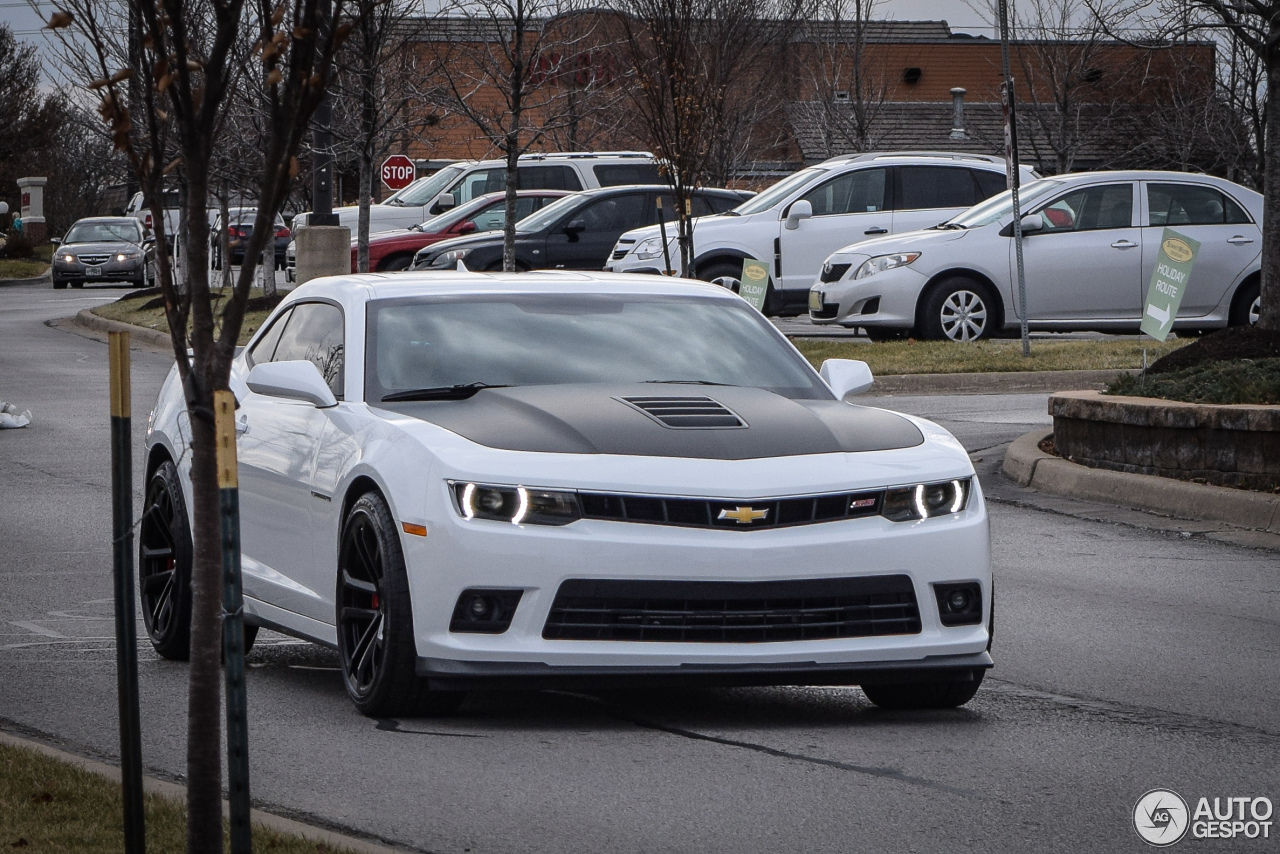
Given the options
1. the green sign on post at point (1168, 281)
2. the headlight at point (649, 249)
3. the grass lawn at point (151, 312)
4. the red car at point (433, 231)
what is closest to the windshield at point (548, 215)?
the red car at point (433, 231)

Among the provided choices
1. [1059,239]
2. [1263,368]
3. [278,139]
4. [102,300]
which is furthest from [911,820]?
[102,300]

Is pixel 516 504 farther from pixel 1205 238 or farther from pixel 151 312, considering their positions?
pixel 151 312

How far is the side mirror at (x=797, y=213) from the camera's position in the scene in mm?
22891

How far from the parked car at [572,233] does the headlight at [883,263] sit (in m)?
5.69

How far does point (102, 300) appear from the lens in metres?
40.1

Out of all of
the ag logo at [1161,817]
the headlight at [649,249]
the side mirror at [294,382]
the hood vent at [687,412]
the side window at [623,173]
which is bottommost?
the ag logo at [1161,817]

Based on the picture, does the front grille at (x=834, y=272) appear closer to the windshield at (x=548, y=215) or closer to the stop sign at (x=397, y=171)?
the windshield at (x=548, y=215)

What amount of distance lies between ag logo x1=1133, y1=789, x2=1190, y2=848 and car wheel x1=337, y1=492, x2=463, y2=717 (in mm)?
2079

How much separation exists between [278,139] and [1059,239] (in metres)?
17.1

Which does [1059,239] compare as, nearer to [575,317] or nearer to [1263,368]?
[1263,368]

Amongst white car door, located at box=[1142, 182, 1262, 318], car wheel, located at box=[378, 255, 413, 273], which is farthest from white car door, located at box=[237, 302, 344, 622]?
car wheel, located at box=[378, 255, 413, 273]

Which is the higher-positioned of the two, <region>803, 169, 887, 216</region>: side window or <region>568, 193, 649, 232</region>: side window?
<region>803, 169, 887, 216</region>: side window

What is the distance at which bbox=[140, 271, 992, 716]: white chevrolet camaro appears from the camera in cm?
579

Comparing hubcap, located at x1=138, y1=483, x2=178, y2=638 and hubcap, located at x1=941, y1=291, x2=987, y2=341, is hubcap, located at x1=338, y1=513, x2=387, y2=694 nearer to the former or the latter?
hubcap, located at x1=138, y1=483, x2=178, y2=638
